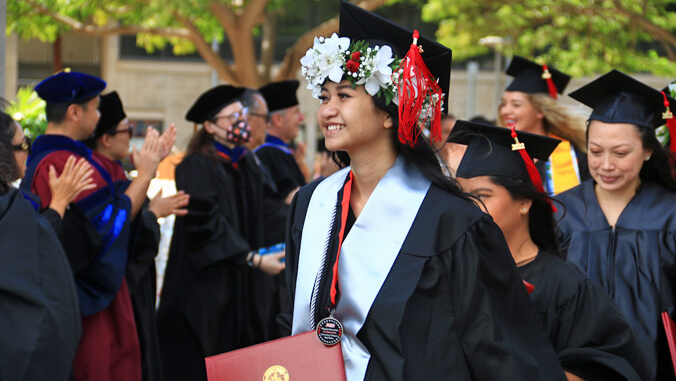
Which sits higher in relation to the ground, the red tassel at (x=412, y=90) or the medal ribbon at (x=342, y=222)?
the red tassel at (x=412, y=90)

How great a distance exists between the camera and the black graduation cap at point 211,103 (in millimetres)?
5598

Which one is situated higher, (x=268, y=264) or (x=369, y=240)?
(x=369, y=240)

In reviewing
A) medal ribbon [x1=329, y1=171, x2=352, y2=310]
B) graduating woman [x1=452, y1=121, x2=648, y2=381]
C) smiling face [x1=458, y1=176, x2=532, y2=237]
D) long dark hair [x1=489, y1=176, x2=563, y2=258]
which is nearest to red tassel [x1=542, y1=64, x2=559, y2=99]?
graduating woman [x1=452, y1=121, x2=648, y2=381]

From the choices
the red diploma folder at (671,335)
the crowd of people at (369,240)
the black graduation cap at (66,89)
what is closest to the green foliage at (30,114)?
the crowd of people at (369,240)

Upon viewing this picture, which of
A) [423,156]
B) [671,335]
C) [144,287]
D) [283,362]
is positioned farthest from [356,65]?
[144,287]

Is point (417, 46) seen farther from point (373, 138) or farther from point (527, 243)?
point (527, 243)

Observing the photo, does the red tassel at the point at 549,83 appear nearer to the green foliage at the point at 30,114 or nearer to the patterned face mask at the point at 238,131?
the patterned face mask at the point at 238,131

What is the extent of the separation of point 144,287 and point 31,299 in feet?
8.43

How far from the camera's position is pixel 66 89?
4613mm

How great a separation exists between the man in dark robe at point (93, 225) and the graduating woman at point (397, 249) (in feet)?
6.24

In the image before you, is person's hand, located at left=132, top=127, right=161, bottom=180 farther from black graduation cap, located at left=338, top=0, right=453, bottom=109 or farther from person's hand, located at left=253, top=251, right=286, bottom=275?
black graduation cap, located at left=338, top=0, right=453, bottom=109

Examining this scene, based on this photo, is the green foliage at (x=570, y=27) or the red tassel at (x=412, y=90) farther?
the green foliage at (x=570, y=27)

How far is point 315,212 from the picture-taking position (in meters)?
2.77

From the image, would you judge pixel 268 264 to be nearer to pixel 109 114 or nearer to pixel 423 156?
pixel 109 114
